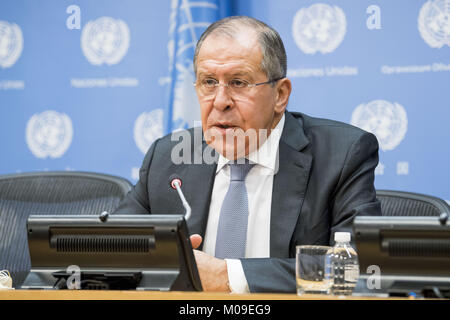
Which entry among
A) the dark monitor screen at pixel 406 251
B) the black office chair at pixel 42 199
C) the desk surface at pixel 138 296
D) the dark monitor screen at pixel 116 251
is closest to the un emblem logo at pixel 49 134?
the black office chair at pixel 42 199

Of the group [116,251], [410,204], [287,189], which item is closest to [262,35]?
[287,189]

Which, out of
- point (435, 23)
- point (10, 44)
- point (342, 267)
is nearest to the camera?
point (342, 267)

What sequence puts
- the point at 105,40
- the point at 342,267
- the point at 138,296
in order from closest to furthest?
the point at 138,296
the point at 342,267
the point at 105,40

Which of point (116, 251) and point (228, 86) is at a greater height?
point (228, 86)

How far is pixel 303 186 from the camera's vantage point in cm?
226

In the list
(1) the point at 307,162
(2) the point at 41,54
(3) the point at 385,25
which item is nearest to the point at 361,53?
(3) the point at 385,25

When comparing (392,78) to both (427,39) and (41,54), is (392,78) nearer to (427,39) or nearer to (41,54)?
(427,39)

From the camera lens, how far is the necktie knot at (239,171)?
232cm

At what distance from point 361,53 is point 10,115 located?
2181 millimetres

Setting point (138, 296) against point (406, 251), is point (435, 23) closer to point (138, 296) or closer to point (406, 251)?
point (406, 251)

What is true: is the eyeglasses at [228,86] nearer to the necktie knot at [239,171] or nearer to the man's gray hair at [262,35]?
the man's gray hair at [262,35]

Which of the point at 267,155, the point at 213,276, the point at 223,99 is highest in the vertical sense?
the point at 223,99

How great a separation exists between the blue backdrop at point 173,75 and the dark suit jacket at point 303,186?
87 centimetres

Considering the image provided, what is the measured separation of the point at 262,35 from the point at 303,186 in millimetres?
557
